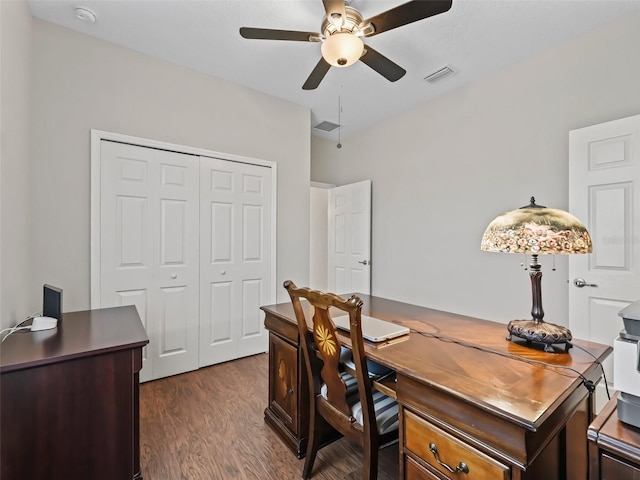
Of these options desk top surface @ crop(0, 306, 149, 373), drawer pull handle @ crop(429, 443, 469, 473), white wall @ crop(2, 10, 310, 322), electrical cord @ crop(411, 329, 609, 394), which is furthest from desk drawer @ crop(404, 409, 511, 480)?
white wall @ crop(2, 10, 310, 322)

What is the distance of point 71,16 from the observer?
7.32 ft

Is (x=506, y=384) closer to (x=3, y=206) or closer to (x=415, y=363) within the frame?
(x=415, y=363)

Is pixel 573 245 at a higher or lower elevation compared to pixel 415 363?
higher

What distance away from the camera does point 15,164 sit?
5.82 ft

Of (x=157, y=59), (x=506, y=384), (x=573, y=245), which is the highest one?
(x=157, y=59)

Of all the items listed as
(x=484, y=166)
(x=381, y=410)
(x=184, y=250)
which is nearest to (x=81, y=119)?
(x=184, y=250)

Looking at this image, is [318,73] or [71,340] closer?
[71,340]

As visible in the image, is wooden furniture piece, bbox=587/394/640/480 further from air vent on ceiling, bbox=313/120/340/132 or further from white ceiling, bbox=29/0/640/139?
air vent on ceiling, bbox=313/120/340/132

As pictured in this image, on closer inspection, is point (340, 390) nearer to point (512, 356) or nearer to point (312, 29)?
point (512, 356)

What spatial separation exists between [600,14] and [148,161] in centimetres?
363

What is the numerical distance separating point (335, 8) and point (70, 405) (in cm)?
237

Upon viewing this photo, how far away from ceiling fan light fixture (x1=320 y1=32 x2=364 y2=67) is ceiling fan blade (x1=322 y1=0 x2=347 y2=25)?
0.31 feet

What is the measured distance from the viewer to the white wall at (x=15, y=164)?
154cm

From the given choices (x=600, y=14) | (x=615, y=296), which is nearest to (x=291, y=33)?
(x=600, y=14)
